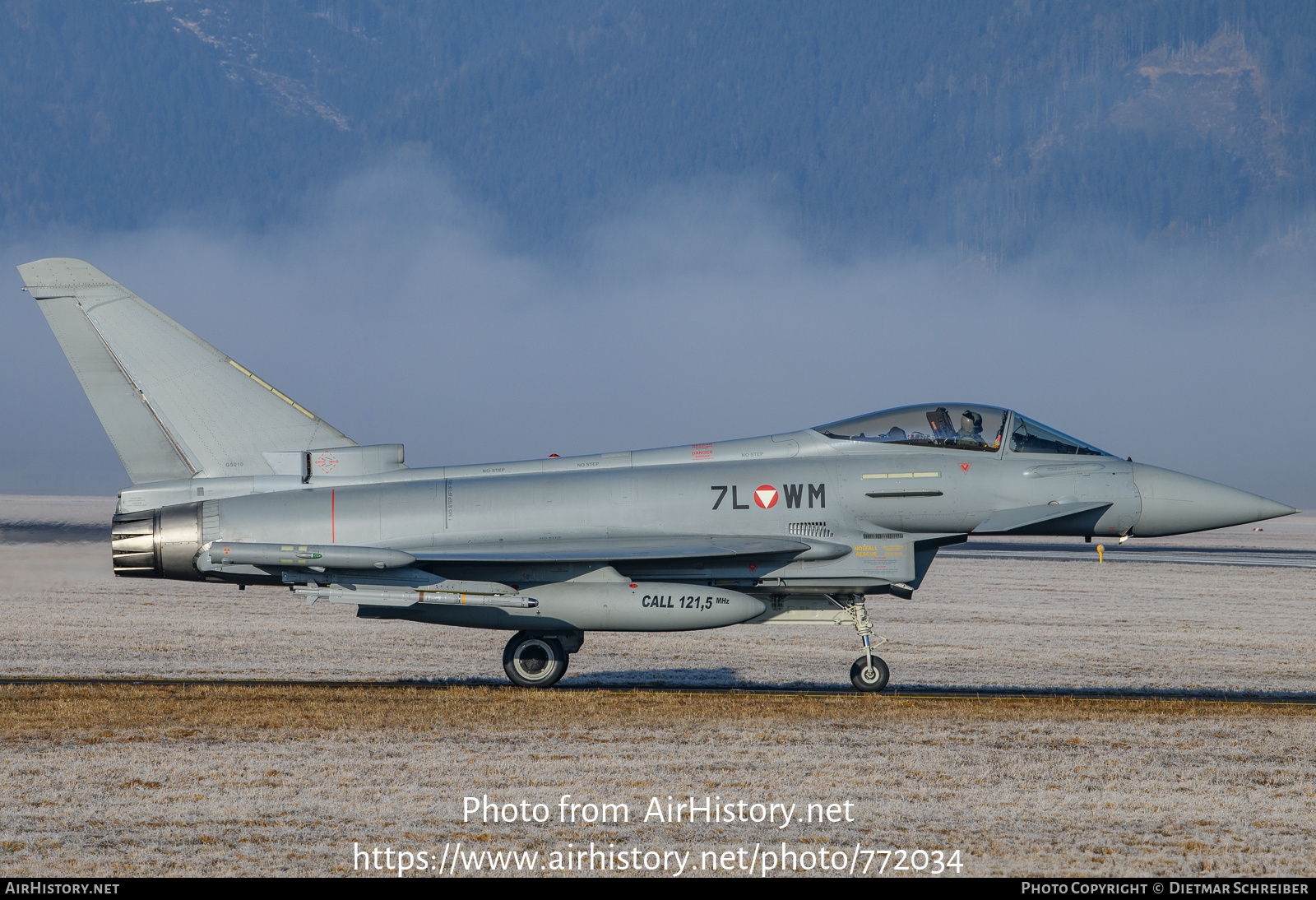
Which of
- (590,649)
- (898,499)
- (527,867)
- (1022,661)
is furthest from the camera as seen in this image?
(590,649)

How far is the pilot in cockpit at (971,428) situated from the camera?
13.5 metres

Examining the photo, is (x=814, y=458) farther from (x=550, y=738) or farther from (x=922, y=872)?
(x=922, y=872)

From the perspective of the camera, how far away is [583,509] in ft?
44.8

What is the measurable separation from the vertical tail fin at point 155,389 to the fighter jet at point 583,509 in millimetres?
25

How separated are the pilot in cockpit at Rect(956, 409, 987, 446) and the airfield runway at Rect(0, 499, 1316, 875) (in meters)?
3.26

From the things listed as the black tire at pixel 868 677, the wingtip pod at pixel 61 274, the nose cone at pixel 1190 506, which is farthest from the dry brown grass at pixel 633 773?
the wingtip pod at pixel 61 274

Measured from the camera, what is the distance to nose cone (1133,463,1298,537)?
520 inches

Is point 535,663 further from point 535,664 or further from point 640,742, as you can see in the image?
point 640,742

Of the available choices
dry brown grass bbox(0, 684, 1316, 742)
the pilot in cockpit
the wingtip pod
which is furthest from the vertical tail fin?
the pilot in cockpit

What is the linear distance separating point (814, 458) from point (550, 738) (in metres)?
5.37

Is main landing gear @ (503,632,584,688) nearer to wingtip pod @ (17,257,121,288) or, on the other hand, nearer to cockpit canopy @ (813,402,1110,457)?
cockpit canopy @ (813,402,1110,457)

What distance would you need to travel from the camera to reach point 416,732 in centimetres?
1066

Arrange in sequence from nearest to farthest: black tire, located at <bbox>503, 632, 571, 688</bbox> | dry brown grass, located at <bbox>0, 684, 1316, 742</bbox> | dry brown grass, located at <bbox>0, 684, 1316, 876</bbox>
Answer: dry brown grass, located at <bbox>0, 684, 1316, 876</bbox>
dry brown grass, located at <bbox>0, 684, 1316, 742</bbox>
black tire, located at <bbox>503, 632, 571, 688</bbox>
